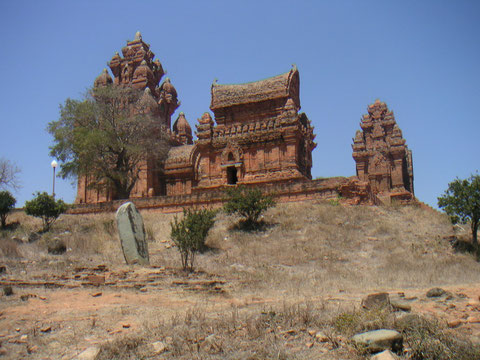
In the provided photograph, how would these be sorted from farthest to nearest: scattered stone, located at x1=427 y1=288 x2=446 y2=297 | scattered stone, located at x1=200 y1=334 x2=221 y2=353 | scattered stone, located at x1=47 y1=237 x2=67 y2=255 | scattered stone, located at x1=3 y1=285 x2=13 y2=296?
scattered stone, located at x1=47 y1=237 x2=67 y2=255 → scattered stone, located at x1=3 y1=285 x2=13 y2=296 → scattered stone, located at x1=427 y1=288 x2=446 y2=297 → scattered stone, located at x1=200 y1=334 x2=221 y2=353

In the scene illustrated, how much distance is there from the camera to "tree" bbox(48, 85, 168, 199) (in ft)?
86.1

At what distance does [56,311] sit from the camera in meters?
8.85

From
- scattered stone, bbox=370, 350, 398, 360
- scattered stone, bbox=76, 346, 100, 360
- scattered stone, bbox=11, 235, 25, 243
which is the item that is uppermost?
scattered stone, bbox=11, 235, 25, 243

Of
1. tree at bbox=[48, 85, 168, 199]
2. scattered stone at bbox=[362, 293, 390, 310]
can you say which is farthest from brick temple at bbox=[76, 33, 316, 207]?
scattered stone at bbox=[362, 293, 390, 310]

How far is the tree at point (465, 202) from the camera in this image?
17984 mm

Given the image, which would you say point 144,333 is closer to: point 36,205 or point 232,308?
point 232,308

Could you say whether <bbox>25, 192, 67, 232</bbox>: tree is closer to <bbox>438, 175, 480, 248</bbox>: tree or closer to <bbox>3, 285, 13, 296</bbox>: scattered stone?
<bbox>3, 285, 13, 296</bbox>: scattered stone

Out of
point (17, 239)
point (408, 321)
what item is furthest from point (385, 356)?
point (17, 239)

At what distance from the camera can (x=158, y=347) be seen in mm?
6832

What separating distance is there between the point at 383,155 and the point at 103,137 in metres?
19.5

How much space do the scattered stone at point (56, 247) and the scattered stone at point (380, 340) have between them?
514 inches

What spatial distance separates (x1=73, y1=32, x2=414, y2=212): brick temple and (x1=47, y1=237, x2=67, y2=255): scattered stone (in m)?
8.02

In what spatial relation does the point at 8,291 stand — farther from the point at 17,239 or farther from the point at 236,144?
the point at 236,144

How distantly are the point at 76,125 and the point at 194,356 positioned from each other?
76.1ft
